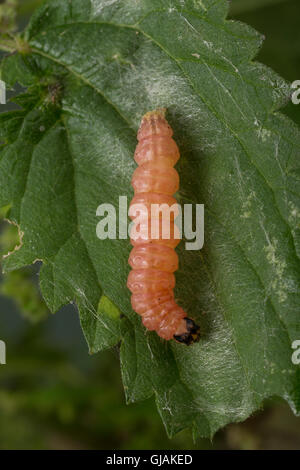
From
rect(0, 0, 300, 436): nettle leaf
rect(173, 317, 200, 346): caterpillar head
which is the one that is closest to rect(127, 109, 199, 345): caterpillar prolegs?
rect(173, 317, 200, 346): caterpillar head

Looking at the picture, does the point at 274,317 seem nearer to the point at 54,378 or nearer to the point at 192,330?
the point at 192,330

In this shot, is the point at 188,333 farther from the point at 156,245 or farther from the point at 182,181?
the point at 182,181

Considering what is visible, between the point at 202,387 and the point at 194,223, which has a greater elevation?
the point at 194,223

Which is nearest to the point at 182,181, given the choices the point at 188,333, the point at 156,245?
the point at 156,245

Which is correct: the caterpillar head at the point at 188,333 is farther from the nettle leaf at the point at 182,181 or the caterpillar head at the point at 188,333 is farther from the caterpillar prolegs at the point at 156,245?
the nettle leaf at the point at 182,181

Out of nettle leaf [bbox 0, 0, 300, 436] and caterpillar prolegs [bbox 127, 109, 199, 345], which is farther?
caterpillar prolegs [bbox 127, 109, 199, 345]

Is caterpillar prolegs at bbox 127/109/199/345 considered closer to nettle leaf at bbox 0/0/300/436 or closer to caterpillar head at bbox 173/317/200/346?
caterpillar head at bbox 173/317/200/346

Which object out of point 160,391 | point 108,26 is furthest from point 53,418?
point 108,26
